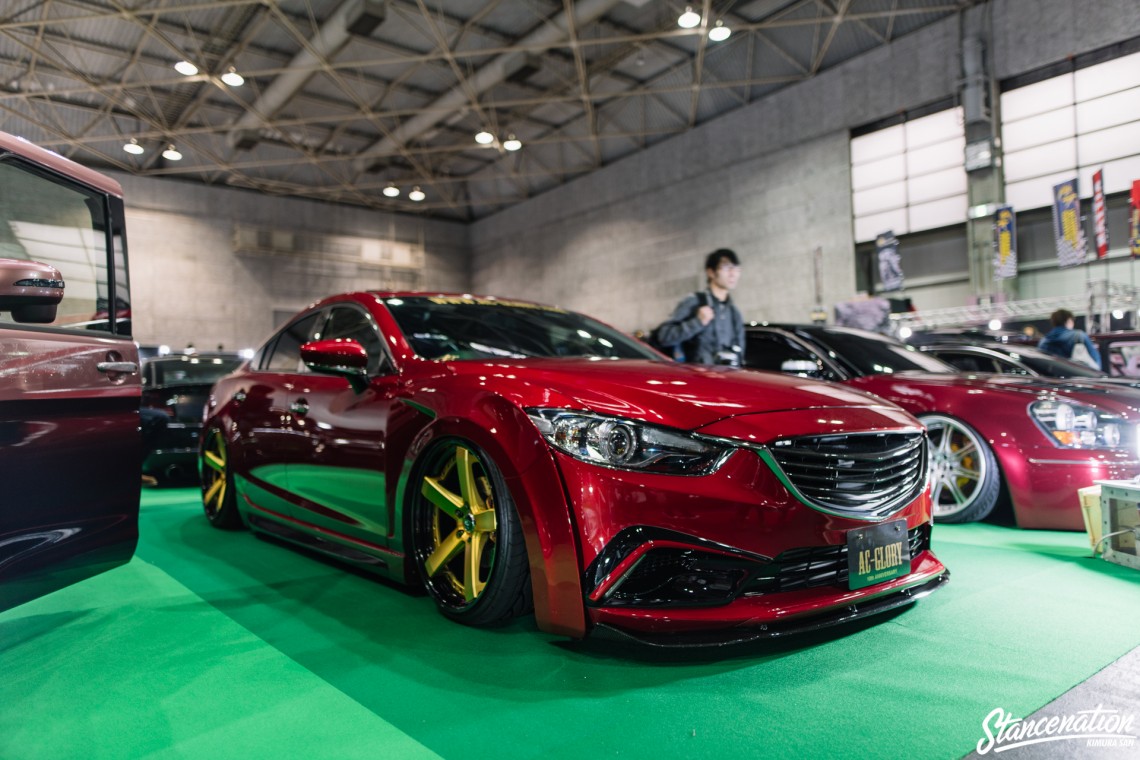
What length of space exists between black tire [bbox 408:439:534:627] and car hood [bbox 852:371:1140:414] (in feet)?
9.58

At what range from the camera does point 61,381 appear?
203 cm

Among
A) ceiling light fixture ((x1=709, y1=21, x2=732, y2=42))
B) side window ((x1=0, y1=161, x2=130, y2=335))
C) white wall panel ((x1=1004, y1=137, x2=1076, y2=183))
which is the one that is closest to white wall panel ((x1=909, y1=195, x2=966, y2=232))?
white wall panel ((x1=1004, y1=137, x2=1076, y2=183))

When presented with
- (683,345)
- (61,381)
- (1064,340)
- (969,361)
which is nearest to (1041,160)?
(1064,340)

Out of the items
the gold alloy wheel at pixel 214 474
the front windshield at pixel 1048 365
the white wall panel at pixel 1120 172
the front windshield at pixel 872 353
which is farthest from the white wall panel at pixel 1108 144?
the gold alloy wheel at pixel 214 474

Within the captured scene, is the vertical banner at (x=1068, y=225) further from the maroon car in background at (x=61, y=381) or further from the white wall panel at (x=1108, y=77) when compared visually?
the maroon car in background at (x=61, y=381)

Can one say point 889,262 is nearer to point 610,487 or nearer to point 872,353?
point 872,353

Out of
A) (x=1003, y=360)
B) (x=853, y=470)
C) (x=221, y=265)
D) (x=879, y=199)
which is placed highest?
(x=221, y=265)

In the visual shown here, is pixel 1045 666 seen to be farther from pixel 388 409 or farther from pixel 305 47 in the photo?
pixel 305 47

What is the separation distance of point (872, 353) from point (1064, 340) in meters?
4.08

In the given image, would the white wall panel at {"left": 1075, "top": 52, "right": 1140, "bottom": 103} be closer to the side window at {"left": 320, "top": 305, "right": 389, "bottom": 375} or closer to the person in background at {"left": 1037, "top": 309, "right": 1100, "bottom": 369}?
the person in background at {"left": 1037, "top": 309, "right": 1100, "bottom": 369}

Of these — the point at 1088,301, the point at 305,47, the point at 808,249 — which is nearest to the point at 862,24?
the point at 808,249

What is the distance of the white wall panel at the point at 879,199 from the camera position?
1498cm

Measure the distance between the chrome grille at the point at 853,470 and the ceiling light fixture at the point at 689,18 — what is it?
484 inches

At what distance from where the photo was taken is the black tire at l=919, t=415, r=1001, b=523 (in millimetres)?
3885
